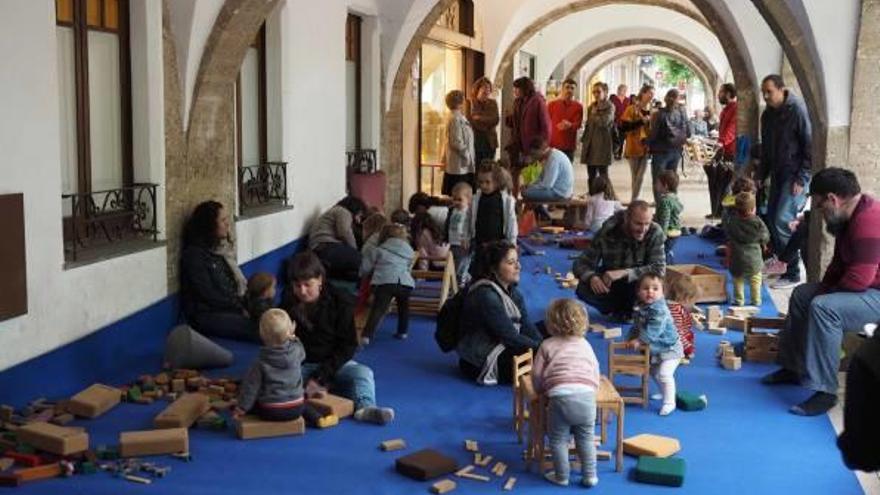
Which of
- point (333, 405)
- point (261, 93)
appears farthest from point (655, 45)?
point (333, 405)

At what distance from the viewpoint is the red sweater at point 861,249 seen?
5.95 metres

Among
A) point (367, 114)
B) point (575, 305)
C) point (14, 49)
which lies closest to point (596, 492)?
point (575, 305)

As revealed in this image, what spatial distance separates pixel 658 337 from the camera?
6152 millimetres

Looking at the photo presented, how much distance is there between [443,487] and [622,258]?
3.60 metres

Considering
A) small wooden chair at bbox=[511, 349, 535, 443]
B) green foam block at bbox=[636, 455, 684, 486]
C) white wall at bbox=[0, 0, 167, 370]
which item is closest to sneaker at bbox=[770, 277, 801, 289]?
small wooden chair at bbox=[511, 349, 535, 443]

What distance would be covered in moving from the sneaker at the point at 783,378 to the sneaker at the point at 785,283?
11.2 feet

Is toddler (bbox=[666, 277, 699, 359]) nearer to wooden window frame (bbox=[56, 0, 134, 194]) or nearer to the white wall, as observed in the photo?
the white wall

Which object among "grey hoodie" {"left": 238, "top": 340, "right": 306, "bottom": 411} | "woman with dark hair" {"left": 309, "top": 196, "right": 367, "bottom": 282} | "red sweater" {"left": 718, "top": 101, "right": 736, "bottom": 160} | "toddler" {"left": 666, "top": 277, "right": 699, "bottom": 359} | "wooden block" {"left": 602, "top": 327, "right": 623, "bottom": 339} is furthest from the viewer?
"red sweater" {"left": 718, "top": 101, "right": 736, "bottom": 160}

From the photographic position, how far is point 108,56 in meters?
6.93

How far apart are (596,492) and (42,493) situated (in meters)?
2.39

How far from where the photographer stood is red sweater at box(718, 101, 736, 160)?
590 inches

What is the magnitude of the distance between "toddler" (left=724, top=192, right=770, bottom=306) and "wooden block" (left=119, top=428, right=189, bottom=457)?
5118 mm

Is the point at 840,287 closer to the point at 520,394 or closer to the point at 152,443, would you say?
the point at 520,394

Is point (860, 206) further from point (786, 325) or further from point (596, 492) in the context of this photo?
point (596, 492)
